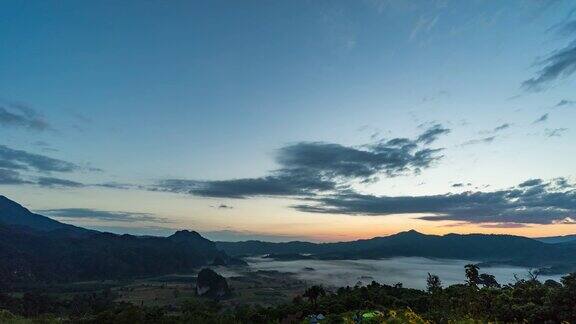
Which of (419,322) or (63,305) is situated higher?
(419,322)

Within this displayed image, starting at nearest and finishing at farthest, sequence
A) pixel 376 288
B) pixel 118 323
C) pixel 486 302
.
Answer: pixel 486 302 → pixel 118 323 → pixel 376 288

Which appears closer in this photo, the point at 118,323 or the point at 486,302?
the point at 486,302

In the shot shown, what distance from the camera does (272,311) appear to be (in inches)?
2581

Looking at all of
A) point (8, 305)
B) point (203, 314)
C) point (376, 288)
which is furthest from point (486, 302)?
point (8, 305)

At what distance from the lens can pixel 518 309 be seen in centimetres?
2938

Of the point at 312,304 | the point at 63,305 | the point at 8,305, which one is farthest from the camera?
the point at 63,305

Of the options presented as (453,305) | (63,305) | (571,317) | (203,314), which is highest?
(571,317)

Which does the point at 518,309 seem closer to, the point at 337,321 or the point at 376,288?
the point at 337,321

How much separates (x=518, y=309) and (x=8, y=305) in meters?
161

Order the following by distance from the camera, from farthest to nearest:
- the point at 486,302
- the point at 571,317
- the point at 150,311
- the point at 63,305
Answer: the point at 63,305, the point at 150,311, the point at 486,302, the point at 571,317

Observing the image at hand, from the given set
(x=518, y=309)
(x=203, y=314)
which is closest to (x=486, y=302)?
(x=518, y=309)

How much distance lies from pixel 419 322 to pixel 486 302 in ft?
89.7

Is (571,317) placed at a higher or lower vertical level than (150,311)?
higher

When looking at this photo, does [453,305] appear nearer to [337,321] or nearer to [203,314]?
[337,321]
